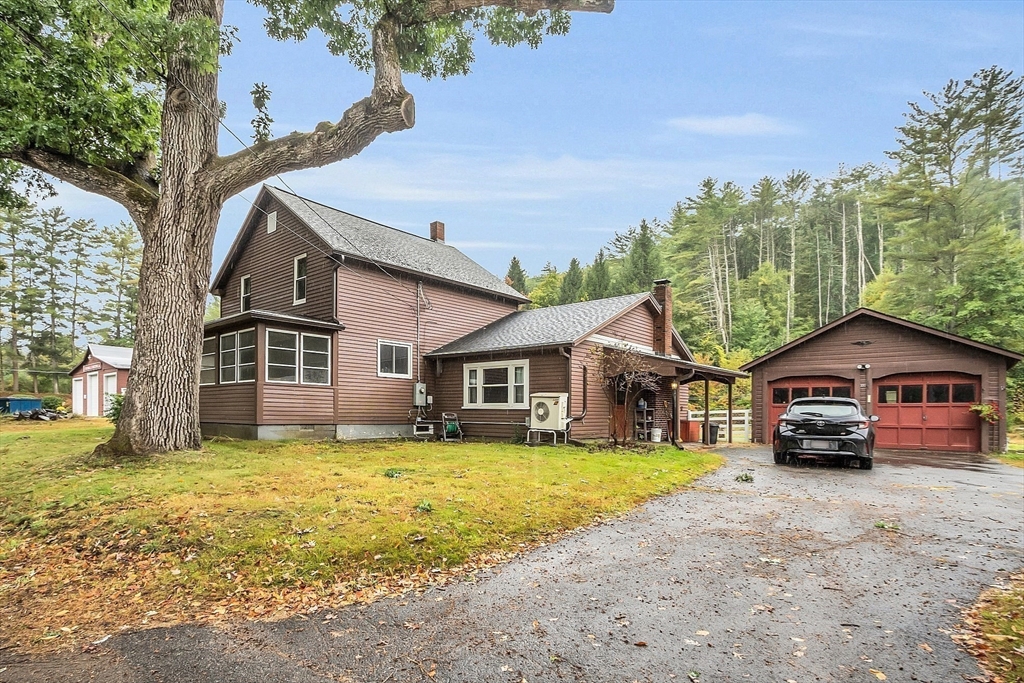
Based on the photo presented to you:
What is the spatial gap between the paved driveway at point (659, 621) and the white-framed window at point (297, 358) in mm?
10898

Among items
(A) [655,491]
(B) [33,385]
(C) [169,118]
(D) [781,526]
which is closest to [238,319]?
(C) [169,118]

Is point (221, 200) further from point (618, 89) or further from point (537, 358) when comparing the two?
point (618, 89)

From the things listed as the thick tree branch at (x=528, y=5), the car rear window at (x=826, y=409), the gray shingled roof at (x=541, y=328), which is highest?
the thick tree branch at (x=528, y=5)

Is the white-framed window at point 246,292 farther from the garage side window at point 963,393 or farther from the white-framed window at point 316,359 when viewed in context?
the garage side window at point 963,393

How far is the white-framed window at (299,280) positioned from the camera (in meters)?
16.9

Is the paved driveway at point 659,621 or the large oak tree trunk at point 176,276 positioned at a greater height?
the large oak tree trunk at point 176,276

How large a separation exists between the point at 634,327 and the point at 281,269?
12.4m

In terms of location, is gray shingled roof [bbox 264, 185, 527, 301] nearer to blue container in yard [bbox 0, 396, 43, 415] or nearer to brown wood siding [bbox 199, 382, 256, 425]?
brown wood siding [bbox 199, 382, 256, 425]

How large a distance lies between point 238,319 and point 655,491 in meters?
11.3

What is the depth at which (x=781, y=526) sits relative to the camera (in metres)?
6.42

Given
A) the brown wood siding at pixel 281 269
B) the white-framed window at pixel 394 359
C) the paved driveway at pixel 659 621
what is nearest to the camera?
the paved driveway at pixel 659 621

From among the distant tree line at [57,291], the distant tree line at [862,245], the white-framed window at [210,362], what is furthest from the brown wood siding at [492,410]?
the distant tree line at [57,291]

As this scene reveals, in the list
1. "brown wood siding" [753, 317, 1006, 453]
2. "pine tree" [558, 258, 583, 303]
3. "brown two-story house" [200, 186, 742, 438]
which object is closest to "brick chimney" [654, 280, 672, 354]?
"brown two-story house" [200, 186, 742, 438]

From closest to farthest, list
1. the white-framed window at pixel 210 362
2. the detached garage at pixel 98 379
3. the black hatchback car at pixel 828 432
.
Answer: the black hatchback car at pixel 828 432 < the white-framed window at pixel 210 362 < the detached garage at pixel 98 379
